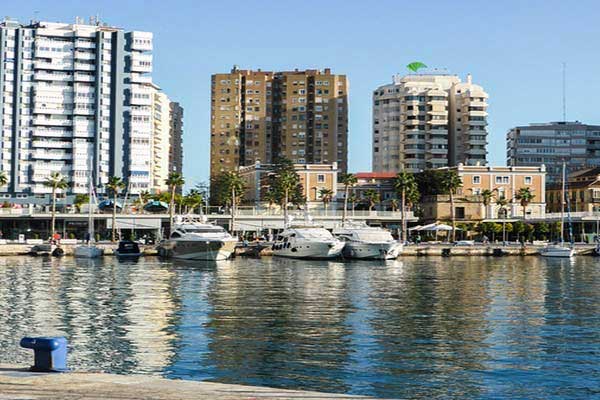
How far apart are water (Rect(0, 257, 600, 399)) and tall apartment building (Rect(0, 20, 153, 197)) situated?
363ft

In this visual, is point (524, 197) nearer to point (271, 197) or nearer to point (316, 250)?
point (271, 197)

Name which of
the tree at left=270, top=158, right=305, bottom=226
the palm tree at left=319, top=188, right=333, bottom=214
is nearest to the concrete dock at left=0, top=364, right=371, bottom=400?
the tree at left=270, top=158, right=305, bottom=226

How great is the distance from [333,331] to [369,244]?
69.1 metres

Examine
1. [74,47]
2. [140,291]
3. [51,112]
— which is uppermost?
[74,47]

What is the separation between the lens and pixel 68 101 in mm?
173750

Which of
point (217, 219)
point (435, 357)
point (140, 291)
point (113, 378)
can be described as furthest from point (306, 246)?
point (113, 378)

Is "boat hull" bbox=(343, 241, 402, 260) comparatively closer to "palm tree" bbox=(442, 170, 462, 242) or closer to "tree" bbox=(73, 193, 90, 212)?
"palm tree" bbox=(442, 170, 462, 242)

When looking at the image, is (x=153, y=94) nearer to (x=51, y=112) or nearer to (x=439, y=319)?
(x=51, y=112)

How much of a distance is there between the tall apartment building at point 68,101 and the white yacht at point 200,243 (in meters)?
76.8

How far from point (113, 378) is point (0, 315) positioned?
23.6 meters

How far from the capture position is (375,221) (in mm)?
149875

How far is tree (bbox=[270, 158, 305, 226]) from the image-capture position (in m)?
148

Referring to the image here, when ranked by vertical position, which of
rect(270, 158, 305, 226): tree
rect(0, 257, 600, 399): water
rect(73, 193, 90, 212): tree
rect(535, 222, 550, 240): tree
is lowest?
Answer: rect(0, 257, 600, 399): water

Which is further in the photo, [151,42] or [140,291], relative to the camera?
[151,42]
